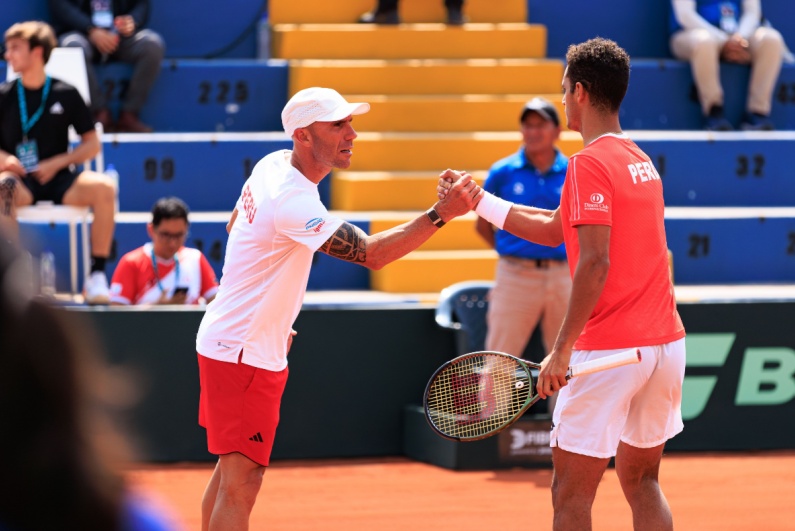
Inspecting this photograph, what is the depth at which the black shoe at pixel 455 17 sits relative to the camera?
1080cm

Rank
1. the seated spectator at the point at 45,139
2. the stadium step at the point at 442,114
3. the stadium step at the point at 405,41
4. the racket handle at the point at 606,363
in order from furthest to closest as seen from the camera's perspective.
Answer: the stadium step at the point at 405,41
the stadium step at the point at 442,114
the seated spectator at the point at 45,139
the racket handle at the point at 606,363

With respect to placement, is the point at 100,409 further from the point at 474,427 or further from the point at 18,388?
the point at 474,427

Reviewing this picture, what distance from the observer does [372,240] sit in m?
4.21

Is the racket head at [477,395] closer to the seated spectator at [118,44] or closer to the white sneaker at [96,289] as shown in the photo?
the white sneaker at [96,289]

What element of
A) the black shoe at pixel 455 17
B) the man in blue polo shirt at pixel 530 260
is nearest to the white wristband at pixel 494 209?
Result: the man in blue polo shirt at pixel 530 260

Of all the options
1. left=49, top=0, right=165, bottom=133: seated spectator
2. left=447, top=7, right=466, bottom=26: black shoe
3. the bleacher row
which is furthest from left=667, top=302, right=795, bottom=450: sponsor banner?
left=49, top=0, right=165, bottom=133: seated spectator

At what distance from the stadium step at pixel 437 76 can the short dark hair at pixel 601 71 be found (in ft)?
21.4

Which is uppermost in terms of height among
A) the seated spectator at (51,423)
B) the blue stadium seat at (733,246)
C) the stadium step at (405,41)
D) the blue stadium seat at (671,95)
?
the seated spectator at (51,423)

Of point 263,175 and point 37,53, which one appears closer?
point 263,175

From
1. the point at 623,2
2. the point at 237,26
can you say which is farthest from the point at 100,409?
the point at 623,2

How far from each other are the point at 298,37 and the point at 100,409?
9.88m

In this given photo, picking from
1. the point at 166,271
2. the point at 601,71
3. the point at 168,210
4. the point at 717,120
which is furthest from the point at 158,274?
the point at 717,120

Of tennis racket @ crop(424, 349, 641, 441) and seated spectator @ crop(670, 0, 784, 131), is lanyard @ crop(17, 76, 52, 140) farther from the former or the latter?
seated spectator @ crop(670, 0, 784, 131)

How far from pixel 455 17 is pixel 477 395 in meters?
7.14
